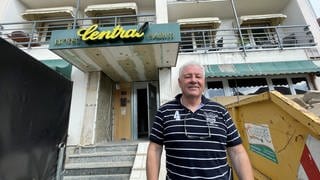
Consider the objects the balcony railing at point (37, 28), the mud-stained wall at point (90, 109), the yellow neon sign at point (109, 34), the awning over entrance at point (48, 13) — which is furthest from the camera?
the awning over entrance at point (48, 13)

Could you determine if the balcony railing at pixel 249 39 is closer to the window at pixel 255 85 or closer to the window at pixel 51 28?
the window at pixel 255 85

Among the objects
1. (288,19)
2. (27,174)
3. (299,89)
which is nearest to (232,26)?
(288,19)

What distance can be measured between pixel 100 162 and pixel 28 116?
3.71 meters

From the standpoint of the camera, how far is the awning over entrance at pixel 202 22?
9367 mm

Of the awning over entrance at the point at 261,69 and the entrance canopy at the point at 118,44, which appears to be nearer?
the entrance canopy at the point at 118,44

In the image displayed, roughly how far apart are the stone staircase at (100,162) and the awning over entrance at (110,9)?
21.4 feet

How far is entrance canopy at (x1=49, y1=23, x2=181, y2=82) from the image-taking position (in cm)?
570

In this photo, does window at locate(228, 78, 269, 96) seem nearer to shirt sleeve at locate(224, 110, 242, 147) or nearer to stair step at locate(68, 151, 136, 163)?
stair step at locate(68, 151, 136, 163)

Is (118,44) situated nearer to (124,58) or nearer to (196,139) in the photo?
(124,58)

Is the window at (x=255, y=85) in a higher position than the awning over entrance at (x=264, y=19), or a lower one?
lower

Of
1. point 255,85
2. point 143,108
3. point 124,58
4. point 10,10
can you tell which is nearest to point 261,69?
point 255,85

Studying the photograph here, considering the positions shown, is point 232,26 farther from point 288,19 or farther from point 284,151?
point 284,151

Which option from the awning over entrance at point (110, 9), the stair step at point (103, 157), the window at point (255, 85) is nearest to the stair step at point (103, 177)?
the stair step at point (103, 157)

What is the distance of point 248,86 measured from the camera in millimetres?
7609
